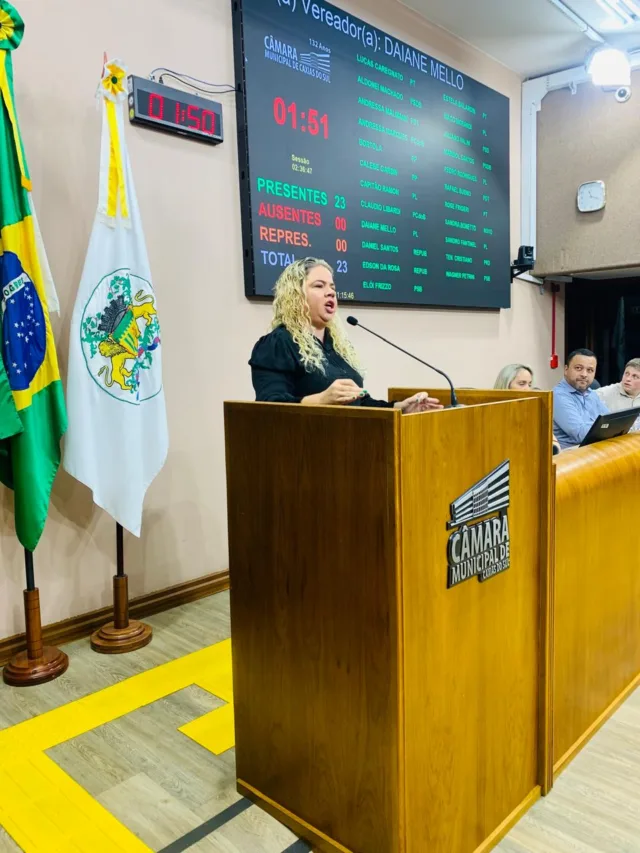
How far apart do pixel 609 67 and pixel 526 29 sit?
60 cm

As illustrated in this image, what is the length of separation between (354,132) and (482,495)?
9.26ft

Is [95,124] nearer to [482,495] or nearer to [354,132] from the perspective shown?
[354,132]

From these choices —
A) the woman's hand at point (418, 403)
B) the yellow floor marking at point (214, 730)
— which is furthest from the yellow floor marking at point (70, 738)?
the woman's hand at point (418, 403)

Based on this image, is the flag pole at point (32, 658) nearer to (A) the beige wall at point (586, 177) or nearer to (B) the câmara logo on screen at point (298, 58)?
(B) the câmara logo on screen at point (298, 58)

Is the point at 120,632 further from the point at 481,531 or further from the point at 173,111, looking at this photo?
the point at 173,111

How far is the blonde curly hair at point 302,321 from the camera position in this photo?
2.01m

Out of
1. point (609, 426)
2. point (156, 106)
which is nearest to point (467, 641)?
point (609, 426)

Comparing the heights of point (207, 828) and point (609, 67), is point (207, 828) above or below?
below

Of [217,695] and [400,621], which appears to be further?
[217,695]

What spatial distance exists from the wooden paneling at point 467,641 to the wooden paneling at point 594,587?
5.4 inches

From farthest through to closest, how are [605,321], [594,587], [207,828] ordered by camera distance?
1. [605,321]
2. [594,587]
3. [207,828]

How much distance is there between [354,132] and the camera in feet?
11.7

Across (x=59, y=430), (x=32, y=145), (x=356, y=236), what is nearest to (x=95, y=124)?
(x=32, y=145)

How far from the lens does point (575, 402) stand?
3574 mm
